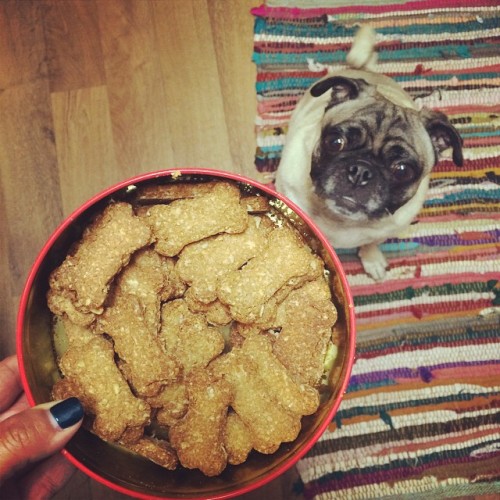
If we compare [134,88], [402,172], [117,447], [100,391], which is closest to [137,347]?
[100,391]

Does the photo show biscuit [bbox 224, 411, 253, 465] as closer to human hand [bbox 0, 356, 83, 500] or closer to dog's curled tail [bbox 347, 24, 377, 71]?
human hand [bbox 0, 356, 83, 500]

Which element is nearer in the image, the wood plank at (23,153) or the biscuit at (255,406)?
the biscuit at (255,406)

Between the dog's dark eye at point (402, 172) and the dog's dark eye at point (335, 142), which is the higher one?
the dog's dark eye at point (335, 142)

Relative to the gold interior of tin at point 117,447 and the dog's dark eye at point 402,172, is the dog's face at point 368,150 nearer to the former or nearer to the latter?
the dog's dark eye at point 402,172

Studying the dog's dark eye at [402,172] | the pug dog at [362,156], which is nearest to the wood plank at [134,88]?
the pug dog at [362,156]

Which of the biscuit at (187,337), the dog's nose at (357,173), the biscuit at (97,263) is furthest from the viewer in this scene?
the dog's nose at (357,173)

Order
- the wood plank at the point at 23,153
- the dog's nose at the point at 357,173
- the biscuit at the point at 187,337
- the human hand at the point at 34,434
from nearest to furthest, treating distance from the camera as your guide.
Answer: the human hand at the point at 34,434
the biscuit at the point at 187,337
the dog's nose at the point at 357,173
the wood plank at the point at 23,153

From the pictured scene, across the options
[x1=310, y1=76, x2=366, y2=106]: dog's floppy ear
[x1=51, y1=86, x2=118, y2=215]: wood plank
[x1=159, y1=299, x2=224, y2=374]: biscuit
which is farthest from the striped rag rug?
[x1=159, y1=299, x2=224, y2=374]: biscuit

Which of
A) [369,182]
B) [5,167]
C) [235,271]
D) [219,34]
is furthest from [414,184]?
[5,167]

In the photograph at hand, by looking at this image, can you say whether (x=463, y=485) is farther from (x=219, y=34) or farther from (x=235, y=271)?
(x=219, y=34)
